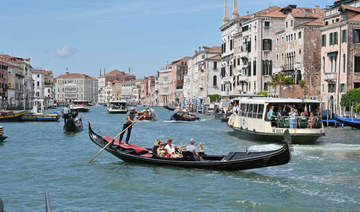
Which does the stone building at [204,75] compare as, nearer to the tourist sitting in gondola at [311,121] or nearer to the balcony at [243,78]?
the balcony at [243,78]

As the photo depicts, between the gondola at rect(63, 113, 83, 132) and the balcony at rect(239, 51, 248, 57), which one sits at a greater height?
the balcony at rect(239, 51, 248, 57)

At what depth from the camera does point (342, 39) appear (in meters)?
29.9

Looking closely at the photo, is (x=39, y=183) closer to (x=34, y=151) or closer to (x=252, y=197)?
(x=252, y=197)

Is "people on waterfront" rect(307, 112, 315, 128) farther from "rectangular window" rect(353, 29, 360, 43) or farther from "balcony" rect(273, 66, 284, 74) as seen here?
"balcony" rect(273, 66, 284, 74)

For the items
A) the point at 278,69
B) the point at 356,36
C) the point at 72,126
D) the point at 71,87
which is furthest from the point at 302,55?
the point at 71,87

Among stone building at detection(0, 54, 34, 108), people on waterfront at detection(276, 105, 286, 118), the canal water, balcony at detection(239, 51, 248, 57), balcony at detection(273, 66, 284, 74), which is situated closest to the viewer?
the canal water

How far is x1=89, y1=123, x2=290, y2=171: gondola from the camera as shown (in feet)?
35.0

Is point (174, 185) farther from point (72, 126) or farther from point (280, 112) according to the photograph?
point (72, 126)

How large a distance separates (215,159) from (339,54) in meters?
20.1

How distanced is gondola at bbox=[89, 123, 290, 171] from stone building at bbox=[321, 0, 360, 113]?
19183mm

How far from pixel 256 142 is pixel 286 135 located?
26.3 ft

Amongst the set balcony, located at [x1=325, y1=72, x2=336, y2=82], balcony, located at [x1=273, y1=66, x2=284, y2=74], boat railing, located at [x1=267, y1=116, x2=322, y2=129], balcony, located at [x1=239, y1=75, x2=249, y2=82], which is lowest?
boat railing, located at [x1=267, y1=116, x2=322, y2=129]

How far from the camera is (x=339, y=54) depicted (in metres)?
30.2

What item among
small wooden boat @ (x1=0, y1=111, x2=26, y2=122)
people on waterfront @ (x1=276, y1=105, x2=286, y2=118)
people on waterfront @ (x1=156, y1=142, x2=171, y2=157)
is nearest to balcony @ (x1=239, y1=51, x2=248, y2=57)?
small wooden boat @ (x1=0, y1=111, x2=26, y2=122)
